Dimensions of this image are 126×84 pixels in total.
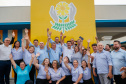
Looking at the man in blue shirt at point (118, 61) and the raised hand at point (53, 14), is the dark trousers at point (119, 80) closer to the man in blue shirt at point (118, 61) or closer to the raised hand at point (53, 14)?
the man in blue shirt at point (118, 61)

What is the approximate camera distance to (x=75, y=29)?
222 inches

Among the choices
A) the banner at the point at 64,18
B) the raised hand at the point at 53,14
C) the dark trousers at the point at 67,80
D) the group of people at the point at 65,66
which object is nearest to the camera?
the group of people at the point at 65,66

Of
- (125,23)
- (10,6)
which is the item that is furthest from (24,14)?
(125,23)

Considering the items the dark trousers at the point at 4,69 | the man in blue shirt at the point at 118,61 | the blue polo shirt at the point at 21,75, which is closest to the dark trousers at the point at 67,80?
the blue polo shirt at the point at 21,75

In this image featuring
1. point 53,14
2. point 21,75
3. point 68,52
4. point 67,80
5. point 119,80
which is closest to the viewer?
point 119,80

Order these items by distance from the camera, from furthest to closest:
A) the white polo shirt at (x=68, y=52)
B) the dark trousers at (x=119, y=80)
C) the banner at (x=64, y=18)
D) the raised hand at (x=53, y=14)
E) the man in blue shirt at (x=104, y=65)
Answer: the raised hand at (x=53, y=14) < the banner at (x=64, y=18) < the white polo shirt at (x=68, y=52) < the man in blue shirt at (x=104, y=65) < the dark trousers at (x=119, y=80)

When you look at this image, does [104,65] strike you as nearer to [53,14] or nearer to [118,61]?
[118,61]

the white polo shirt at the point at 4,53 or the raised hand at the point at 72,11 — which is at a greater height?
the raised hand at the point at 72,11

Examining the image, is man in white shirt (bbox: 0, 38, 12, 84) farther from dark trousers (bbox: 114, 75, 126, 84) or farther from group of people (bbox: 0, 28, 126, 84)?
dark trousers (bbox: 114, 75, 126, 84)

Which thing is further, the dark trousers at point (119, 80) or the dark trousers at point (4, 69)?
the dark trousers at point (4, 69)

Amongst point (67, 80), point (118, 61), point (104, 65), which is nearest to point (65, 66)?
point (67, 80)

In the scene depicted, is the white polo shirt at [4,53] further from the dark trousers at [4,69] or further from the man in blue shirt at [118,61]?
the man in blue shirt at [118,61]

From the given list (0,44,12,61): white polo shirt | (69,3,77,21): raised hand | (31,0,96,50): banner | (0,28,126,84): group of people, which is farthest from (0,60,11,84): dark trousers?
(69,3,77,21): raised hand

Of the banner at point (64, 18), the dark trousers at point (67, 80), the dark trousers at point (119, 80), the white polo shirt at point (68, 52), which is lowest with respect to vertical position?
the dark trousers at point (67, 80)
